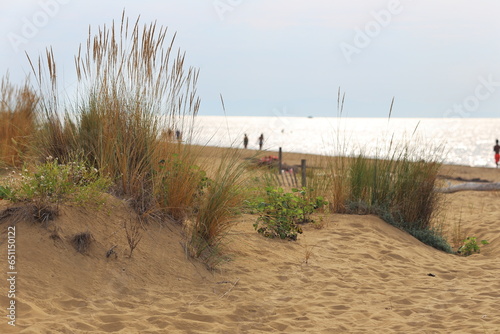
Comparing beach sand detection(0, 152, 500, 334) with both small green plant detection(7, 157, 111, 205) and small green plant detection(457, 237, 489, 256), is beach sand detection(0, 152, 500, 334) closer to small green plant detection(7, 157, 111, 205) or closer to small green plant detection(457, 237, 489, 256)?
small green plant detection(7, 157, 111, 205)

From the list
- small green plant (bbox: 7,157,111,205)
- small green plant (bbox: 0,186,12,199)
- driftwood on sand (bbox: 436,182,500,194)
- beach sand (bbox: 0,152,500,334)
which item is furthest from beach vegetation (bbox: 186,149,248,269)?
driftwood on sand (bbox: 436,182,500,194)

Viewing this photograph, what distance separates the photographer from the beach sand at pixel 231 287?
3.78 m

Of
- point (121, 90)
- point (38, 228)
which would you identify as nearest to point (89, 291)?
point (38, 228)

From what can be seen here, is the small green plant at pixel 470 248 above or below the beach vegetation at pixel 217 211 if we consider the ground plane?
below

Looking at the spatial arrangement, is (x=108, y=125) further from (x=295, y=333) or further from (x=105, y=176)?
(x=295, y=333)

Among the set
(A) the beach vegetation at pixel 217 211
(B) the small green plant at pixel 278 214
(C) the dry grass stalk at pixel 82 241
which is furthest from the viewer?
(B) the small green plant at pixel 278 214

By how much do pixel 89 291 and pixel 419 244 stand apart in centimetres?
453

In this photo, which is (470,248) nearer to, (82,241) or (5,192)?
(82,241)

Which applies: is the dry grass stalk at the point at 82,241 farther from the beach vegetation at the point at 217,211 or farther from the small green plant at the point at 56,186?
the beach vegetation at the point at 217,211

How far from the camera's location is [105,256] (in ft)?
14.9

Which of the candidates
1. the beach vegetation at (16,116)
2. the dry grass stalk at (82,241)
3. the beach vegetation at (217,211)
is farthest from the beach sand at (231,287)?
the beach vegetation at (16,116)

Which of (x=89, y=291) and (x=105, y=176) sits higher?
(x=105, y=176)

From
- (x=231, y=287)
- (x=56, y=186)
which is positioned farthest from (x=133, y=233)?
(x=231, y=287)

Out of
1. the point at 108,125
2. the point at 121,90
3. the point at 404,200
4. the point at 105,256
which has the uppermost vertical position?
the point at 121,90
